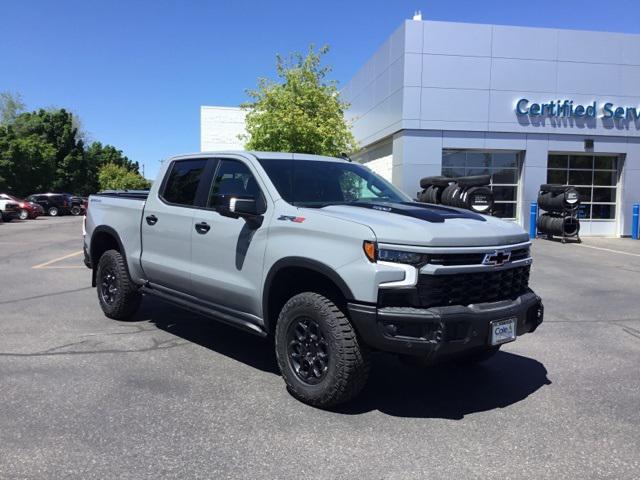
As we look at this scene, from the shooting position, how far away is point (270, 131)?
872 inches

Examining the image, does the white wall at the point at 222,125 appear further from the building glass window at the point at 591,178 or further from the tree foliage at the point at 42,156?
the building glass window at the point at 591,178

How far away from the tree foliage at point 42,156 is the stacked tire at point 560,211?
126 ft

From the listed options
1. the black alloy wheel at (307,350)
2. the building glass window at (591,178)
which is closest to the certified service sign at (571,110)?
the building glass window at (591,178)

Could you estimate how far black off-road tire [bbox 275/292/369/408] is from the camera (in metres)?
3.94

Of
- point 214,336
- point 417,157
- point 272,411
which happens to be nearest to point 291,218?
point 272,411

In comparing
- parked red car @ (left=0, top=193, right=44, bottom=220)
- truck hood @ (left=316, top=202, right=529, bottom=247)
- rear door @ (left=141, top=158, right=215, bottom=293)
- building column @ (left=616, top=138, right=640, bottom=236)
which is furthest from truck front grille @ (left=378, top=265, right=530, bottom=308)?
parked red car @ (left=0, top=193, right=44, bottom=220)

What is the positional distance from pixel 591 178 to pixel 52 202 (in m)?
35.5

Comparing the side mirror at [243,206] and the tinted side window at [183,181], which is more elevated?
the tinted side window at [183,181]

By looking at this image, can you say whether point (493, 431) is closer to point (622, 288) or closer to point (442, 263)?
point (442, 263)

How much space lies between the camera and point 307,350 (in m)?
4.28

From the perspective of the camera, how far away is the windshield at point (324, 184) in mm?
4824

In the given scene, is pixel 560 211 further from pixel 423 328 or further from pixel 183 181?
pixel 423 328

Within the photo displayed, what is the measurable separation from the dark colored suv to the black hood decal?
136ft

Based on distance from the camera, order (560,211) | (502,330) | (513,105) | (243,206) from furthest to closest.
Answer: (513,105) → (560,211) → (243,206) → (502,330)
